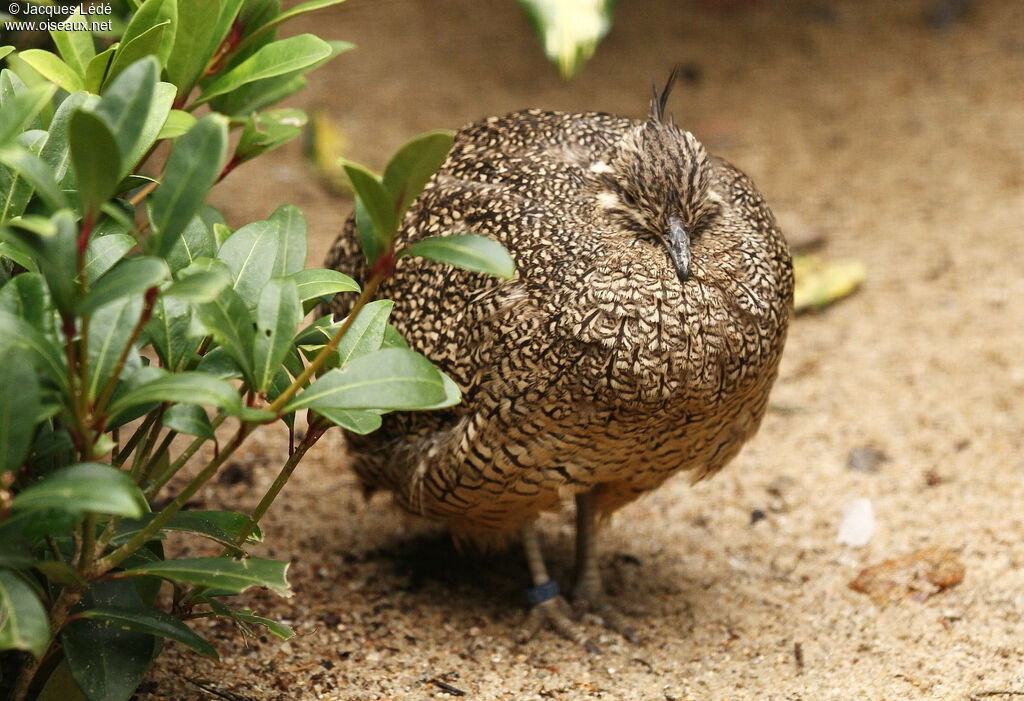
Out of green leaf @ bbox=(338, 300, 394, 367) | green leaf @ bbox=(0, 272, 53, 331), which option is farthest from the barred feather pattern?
green leaf @ bbox=(0, 272, 53, 331)

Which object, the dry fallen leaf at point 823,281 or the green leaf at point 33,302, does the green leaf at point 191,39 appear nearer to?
the green leaf at point 33,302

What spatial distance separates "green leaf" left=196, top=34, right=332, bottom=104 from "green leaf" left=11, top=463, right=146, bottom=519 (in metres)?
1.20

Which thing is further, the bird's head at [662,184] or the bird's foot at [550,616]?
the bird's foot at [550,616]

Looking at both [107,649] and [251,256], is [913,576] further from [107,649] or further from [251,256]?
[107,649]

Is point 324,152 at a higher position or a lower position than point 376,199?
higher

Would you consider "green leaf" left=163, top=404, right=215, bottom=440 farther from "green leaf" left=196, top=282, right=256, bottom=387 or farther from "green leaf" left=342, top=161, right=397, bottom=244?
"green leaf" left=342, top=161, right=397, bottom=244

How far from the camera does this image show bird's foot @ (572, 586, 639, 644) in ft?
12.1

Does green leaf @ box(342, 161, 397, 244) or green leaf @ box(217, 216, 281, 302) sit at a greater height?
green leaf @ box(342, 161, 397, 244)

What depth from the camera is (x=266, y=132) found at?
317 centimetres

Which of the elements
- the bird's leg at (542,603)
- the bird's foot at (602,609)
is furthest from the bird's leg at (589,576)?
the bird's leg at (542,603)

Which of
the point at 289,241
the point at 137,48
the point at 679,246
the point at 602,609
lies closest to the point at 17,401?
the point at 289,241

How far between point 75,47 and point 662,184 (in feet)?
5.14

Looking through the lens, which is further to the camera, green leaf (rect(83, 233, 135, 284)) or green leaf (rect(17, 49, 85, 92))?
green leaf (rect(17, 49, 85, 92))

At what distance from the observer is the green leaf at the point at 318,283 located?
97.6 inches
